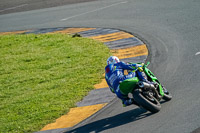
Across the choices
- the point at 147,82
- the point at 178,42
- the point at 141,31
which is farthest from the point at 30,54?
the point at 147,82

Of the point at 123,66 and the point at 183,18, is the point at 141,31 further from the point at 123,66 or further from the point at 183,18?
the point at 123,66

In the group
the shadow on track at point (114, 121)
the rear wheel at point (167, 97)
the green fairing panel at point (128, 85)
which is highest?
the green fairing panel at point (128, 85)

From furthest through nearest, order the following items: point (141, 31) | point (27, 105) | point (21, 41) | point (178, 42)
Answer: point (21, 41)
point (141, 31)
point (178, 42)
point (27, 105)

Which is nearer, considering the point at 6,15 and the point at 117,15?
the point at 117,15

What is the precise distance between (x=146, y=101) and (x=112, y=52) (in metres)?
5.96

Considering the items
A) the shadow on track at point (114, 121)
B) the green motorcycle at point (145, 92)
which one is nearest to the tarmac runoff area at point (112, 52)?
the shadow on track at point (114, 121)

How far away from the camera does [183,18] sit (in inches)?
626

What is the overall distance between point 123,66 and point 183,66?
299cm

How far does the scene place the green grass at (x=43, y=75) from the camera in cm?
1000

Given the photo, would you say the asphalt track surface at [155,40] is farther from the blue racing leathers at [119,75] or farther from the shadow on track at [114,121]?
the blue racing leathers at [119,75]

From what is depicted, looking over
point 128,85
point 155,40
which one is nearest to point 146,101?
point 128,85

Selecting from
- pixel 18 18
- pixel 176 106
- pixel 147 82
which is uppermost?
pixel 18 18

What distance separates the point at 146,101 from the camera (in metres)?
7.97

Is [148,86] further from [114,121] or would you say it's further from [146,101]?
[114,121]
